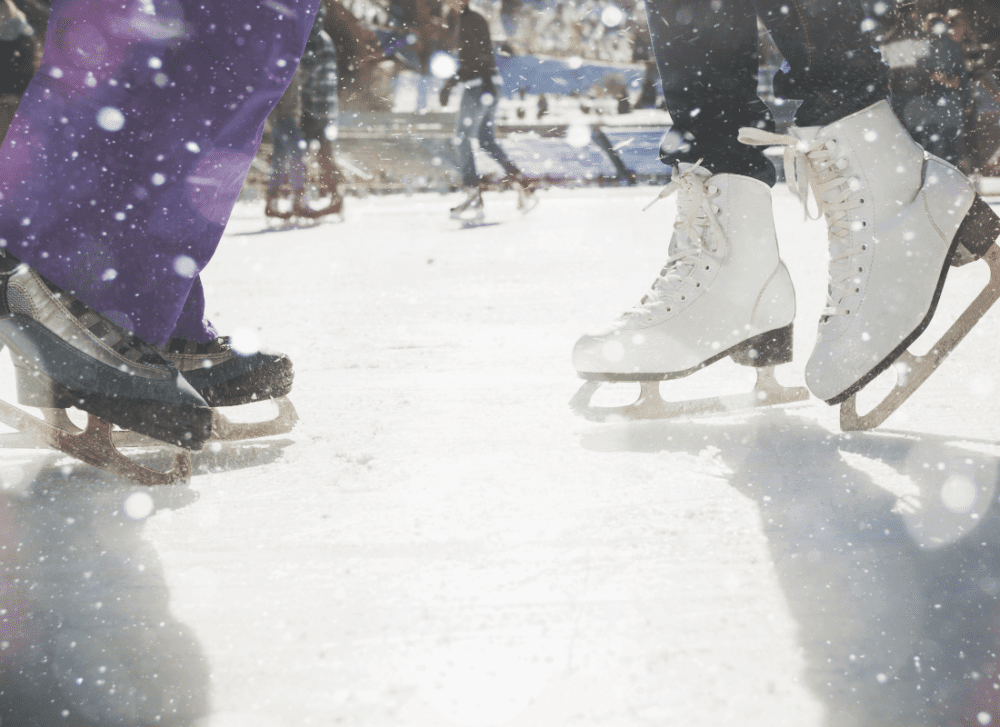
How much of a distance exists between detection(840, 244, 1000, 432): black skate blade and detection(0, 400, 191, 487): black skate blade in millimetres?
696

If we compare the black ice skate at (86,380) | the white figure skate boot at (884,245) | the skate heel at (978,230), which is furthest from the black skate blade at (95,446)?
the skate heel at (978,230)

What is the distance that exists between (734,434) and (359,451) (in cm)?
42

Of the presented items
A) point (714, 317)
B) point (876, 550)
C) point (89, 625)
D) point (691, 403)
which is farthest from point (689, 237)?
point (89, 625)

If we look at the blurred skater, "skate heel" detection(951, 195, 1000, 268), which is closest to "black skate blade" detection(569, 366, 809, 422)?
"skate heel" detection(951, 195, 1000, 268)

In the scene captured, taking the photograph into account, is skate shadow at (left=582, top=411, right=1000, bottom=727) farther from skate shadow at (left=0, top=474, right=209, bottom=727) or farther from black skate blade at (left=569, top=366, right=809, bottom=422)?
skate shadow at (left=0, top=474, right=209, bottom=727)

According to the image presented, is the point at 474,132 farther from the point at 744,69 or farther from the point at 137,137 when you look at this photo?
the point at 137,137

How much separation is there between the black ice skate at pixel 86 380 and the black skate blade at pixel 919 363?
2.20 ft

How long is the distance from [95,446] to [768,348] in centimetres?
76

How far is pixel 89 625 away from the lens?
426 mm

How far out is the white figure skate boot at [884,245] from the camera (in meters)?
0.74

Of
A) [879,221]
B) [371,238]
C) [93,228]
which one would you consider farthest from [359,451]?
[371,238]

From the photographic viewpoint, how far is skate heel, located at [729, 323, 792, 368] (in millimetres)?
869

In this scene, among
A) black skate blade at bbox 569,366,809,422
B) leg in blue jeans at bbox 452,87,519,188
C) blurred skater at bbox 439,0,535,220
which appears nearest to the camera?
black skate blade at bbox 569,366,809,422

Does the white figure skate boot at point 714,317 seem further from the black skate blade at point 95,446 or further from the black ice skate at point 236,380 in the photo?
the black skate blade at point 95,446
